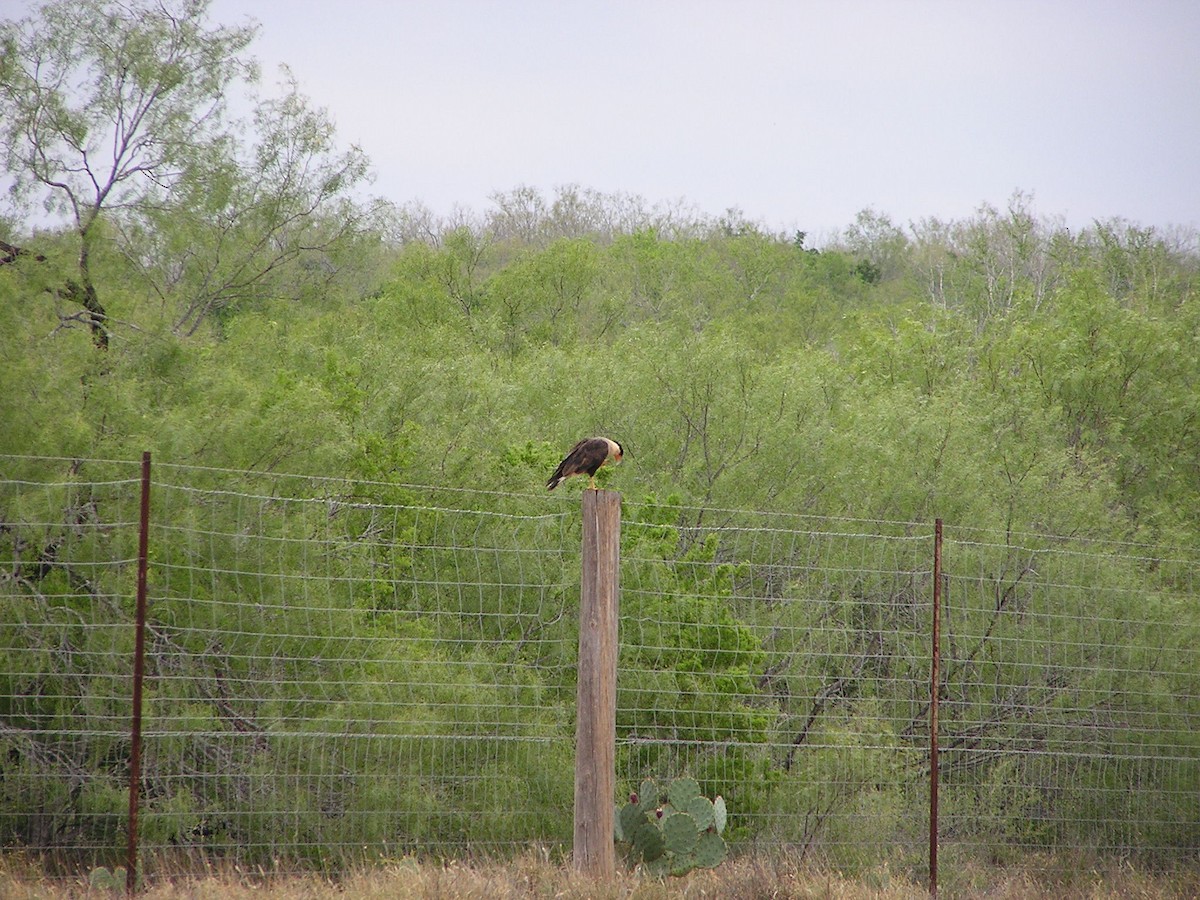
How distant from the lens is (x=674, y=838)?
5410 millimetres

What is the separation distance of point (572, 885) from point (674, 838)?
690mm

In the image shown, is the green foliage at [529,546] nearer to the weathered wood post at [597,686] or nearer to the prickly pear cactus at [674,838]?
the prickly pear cactus at [674,838]

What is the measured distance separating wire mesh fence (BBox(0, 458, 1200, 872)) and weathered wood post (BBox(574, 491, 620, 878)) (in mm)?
672

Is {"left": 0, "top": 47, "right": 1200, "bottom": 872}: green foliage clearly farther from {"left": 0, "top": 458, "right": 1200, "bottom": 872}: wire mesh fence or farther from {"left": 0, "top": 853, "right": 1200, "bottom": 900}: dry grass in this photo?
{"left": 0, "top": 853, "right": 1200, "bottom": 900}: dry grass

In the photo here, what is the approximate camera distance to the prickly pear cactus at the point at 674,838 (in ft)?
17.6

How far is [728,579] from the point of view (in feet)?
26.2

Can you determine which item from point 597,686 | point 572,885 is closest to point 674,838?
point 572,885

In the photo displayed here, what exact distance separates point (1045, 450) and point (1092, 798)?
18.9 feet

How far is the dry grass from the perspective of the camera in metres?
4.66

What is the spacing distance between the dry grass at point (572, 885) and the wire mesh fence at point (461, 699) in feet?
1.46

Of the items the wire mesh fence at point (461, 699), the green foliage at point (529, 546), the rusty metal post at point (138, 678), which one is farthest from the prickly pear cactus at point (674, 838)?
the rusty metal post at point (138, 678)

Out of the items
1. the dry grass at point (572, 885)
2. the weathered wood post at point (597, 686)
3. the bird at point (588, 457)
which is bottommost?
the dry grass at point (572, 885)

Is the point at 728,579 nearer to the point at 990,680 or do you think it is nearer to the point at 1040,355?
the point at 990,680

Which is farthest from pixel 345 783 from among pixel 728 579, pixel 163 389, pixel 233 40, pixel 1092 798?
pixel 233 40
